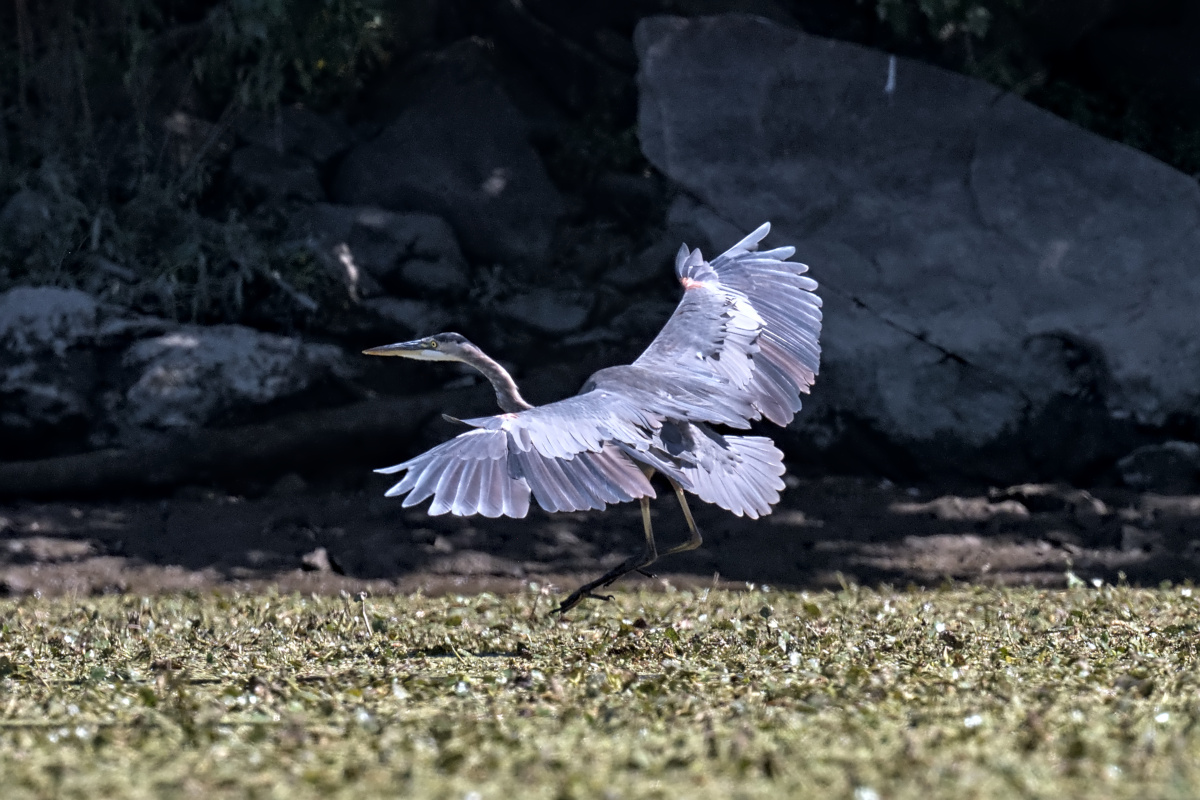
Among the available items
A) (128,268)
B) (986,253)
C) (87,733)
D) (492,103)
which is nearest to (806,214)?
(986,253)

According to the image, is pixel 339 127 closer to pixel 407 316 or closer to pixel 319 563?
pixel 407 316

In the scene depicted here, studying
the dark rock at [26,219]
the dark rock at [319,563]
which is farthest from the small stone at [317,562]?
the dark rock at [26,219]

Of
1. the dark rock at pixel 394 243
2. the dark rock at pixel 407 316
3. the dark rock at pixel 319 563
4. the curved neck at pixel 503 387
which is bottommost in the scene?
the dark rock at pixel 319 563

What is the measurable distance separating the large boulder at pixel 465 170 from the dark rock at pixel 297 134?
172mm

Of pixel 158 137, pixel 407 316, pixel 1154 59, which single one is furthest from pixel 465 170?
pixel 1154 59

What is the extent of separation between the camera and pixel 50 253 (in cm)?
940

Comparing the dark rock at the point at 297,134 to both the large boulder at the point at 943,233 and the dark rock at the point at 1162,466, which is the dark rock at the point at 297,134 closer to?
the large boulder at the point at 943,233

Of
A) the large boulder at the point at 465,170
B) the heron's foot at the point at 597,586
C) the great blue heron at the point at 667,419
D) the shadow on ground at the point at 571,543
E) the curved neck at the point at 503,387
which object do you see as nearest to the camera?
the great blue heron at the point at 667,419

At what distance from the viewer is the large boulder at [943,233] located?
8664mm

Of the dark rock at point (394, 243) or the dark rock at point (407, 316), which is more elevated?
the dark rock at point (394, 243)

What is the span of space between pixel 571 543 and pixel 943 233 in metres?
3.20

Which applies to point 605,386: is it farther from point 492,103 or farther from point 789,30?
point 492,103

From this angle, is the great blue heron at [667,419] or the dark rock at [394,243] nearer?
the great blue heron at [667,419]

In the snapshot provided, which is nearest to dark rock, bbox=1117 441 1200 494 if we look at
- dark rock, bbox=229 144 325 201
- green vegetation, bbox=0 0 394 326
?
green vegetation, bbox=0 0 394 326
